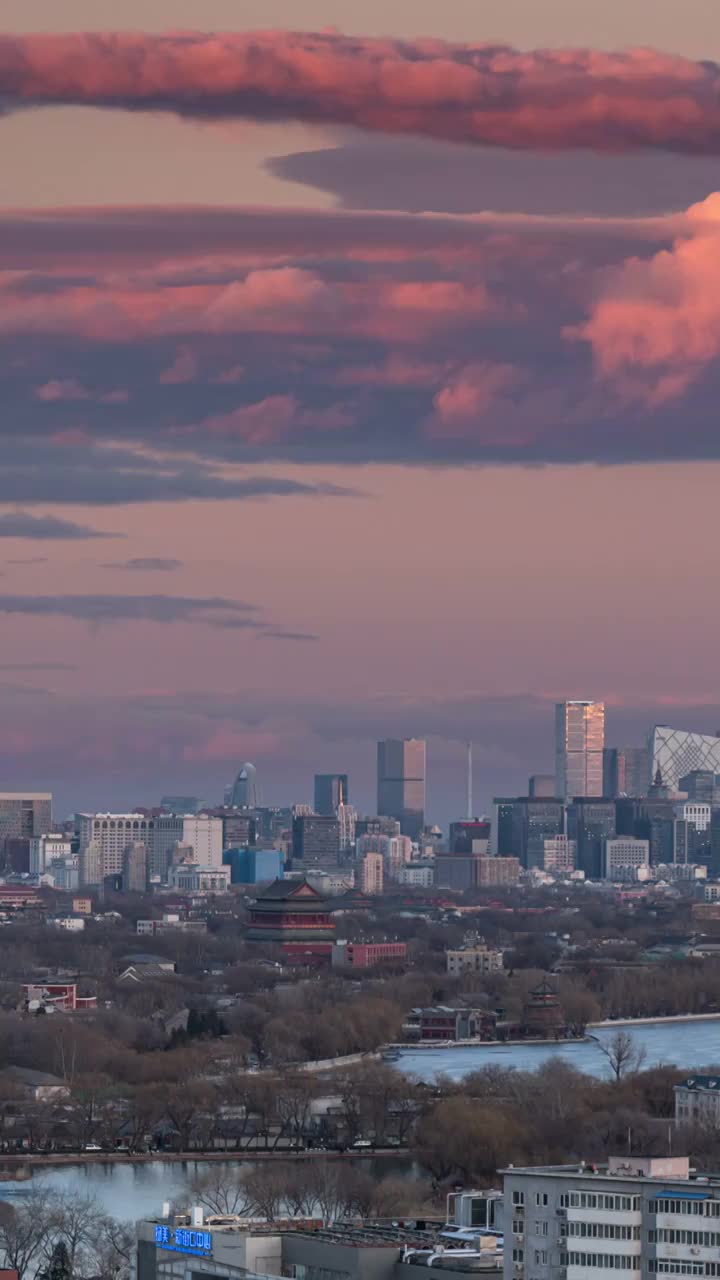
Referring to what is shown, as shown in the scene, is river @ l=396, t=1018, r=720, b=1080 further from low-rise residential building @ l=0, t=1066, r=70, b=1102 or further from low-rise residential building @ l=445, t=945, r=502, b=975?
low-rise residential building @ l=445, t=945, r=502, b=975

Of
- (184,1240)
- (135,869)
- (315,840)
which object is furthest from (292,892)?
(184,1240)

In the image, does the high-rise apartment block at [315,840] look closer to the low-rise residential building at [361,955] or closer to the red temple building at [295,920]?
the red temple building at [295,920]

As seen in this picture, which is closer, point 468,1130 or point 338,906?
point 468,1130

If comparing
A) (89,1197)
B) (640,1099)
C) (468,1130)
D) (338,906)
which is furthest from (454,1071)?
(338,906)

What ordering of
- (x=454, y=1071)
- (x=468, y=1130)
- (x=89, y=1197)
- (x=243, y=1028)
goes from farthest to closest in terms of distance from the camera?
1. (x=243, y=1028)
2. (x=454, y=1071)
3. (x=468, y=1130)
4. (x=89, y=1197)

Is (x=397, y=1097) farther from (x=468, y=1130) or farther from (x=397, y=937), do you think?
(x=397, y=937)

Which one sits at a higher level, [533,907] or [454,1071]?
[533,907]
